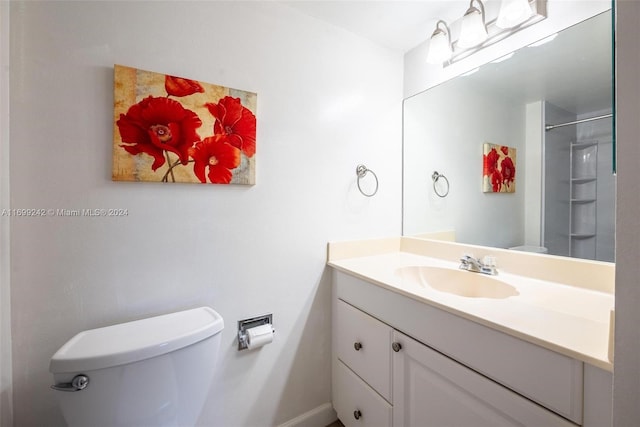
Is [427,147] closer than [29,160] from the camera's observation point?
No

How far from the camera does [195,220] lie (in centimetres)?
106

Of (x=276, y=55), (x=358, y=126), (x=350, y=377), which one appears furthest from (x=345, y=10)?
(x=350, y=377)

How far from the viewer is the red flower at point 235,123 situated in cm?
107

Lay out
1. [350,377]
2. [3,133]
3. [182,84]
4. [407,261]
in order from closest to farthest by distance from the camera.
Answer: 1. [3,133]
2. [182,84]
3. [350,377]
4. [407,261]

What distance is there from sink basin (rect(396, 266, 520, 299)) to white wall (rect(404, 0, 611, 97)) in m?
1.03

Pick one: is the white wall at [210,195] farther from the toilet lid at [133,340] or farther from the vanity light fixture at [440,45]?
the vanity light fixture at [440,45]

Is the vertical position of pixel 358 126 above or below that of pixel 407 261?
above

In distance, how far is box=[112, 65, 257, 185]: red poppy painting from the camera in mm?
916

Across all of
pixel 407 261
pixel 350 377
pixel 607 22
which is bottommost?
pixel 350 377

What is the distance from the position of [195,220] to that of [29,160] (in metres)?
0.52

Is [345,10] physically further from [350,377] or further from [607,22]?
[350,377]

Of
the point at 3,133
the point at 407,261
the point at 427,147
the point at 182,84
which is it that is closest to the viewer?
the point at 3,133

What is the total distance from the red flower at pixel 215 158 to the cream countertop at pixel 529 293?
64cm

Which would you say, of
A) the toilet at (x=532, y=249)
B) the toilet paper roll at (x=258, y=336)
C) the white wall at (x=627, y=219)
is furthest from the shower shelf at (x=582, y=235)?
the toilet paper roll at (x=258, y=336)
